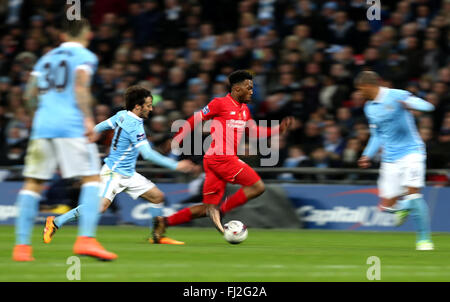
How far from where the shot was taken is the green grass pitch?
292 inches

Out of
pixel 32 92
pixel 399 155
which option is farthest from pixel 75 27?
pixel 399 155

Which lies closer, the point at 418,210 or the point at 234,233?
the point at 418,210

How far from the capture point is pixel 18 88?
18.3m

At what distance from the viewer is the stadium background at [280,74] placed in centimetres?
1523

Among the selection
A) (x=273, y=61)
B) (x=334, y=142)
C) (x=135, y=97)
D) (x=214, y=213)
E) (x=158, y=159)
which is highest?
(x=273, y=61)

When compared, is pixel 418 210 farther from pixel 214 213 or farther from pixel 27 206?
pixel 27 206

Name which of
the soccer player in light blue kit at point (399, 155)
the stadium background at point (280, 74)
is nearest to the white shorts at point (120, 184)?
the soccer player in light blue kit at point (399, 155)

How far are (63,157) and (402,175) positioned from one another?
424 cm

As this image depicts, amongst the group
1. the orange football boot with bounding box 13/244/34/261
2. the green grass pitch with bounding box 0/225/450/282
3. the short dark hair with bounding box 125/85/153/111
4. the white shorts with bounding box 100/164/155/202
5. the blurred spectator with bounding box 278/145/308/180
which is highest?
the short dark hair with bounding box 125/85/153/111

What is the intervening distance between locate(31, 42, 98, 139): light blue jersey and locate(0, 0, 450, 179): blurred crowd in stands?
22.3ft

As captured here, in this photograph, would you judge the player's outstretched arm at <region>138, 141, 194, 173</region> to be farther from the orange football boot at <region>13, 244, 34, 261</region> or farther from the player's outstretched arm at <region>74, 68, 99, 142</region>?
the orange football boot at <region>13, 244, 34, 261</region>

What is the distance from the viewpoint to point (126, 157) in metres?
11.2

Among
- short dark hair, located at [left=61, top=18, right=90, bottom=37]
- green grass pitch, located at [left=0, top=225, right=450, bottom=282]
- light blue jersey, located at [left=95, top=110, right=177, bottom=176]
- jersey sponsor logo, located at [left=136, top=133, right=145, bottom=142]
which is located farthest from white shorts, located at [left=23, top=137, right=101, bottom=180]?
jersey sponsor logo, located at [left=136, top=133, right=145, bottom=142]
